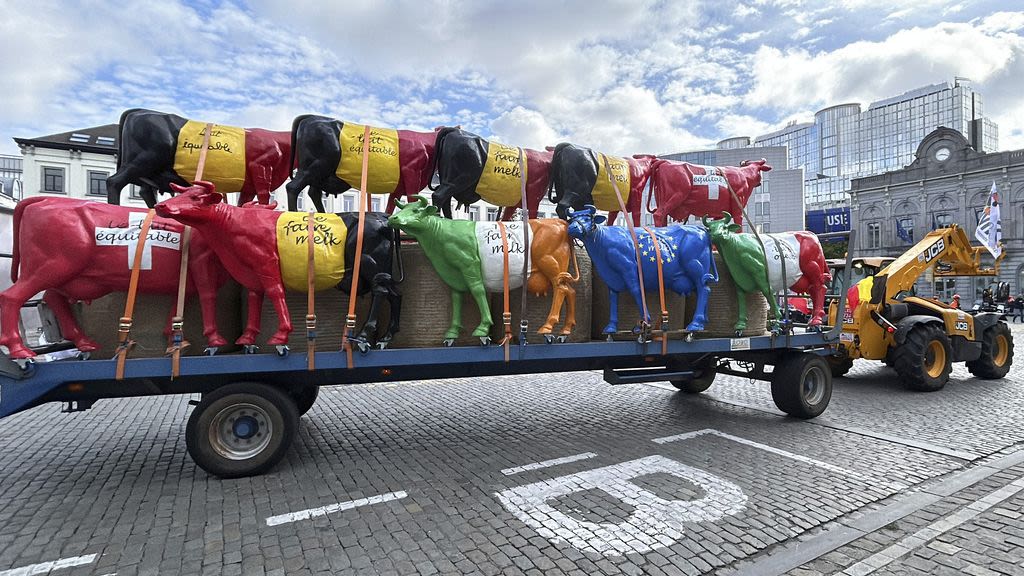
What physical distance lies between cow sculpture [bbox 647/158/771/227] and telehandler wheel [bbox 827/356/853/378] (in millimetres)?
4300

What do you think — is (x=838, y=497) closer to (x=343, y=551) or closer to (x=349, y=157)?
(x=343, y=551)

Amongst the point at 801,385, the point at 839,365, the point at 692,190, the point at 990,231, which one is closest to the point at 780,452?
the point at 801,385

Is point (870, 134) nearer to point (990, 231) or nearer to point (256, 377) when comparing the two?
point (990, 231)

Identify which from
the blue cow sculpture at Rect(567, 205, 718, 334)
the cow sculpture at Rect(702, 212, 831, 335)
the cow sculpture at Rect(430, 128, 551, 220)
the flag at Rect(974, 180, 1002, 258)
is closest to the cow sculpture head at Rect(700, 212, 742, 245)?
the cow sculpture at Rect(702, 212, 831, 335)

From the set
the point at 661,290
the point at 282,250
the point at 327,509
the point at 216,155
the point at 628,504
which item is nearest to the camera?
the point at 327,509

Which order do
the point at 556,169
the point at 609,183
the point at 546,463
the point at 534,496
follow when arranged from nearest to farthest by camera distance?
the point at 534,496 < the point at 546,463 < the point at 556,169 < the point at 609,183

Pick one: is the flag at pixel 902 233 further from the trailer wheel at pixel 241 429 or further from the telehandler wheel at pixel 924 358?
the trailer wheel at pixel 241 429

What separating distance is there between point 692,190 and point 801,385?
2.73 m

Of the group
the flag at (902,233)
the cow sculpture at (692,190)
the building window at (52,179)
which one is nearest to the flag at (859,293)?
the cow sculpture at (692,190)

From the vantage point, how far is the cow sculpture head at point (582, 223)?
520 cm

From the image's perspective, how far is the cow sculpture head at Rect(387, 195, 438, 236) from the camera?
4.72m

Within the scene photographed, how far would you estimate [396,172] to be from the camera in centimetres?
580

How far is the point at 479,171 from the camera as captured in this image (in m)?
6.04

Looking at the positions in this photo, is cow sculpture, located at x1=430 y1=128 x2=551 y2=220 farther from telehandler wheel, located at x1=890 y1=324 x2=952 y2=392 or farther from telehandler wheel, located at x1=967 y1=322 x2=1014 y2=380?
telehandler wheel, located at x1=967 y1=322 x2=1014 y2=380
